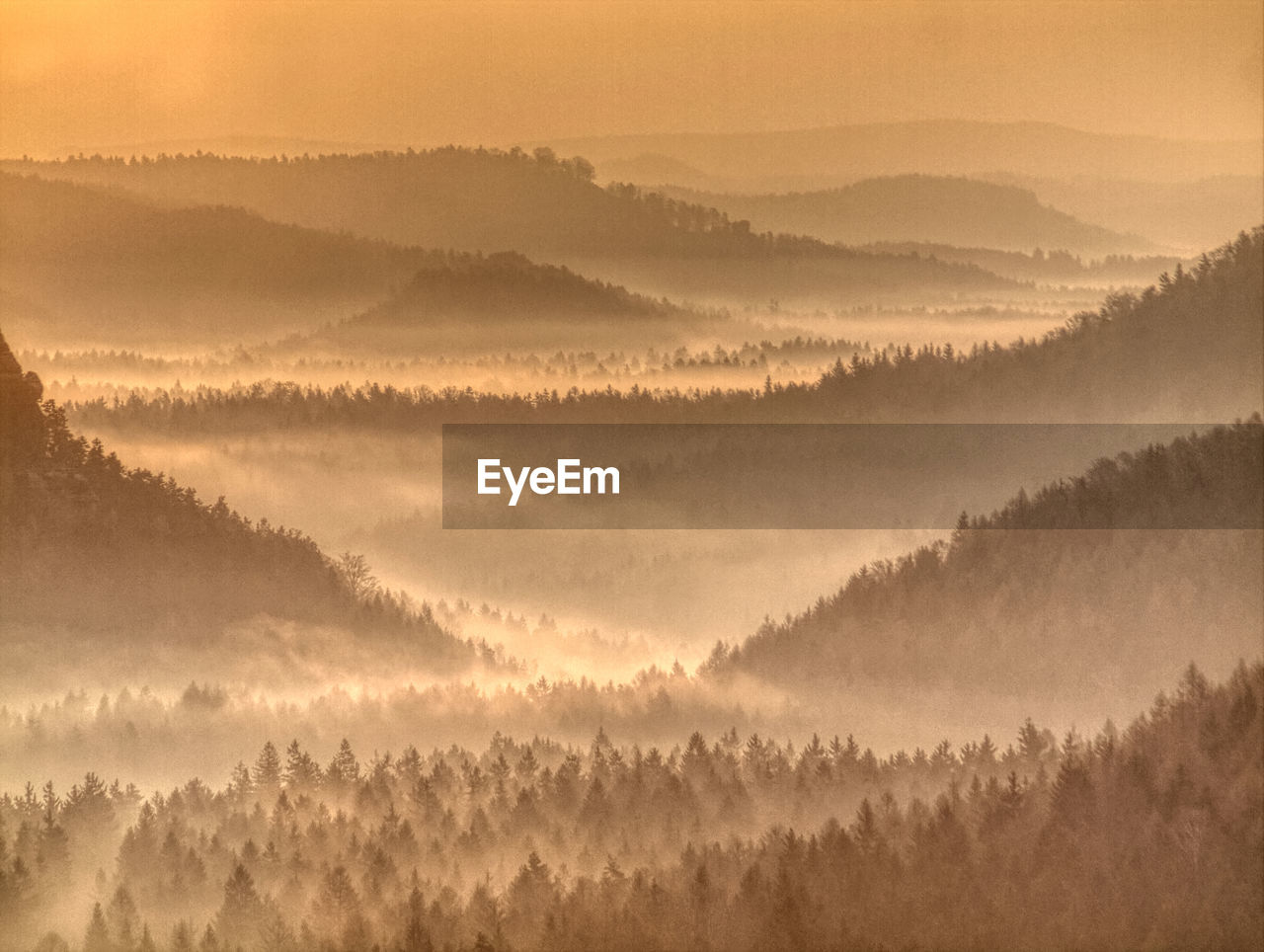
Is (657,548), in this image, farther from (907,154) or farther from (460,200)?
(907,154)

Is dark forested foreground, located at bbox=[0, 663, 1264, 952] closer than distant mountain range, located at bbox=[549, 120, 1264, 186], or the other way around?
dark forested foreground, located at bbox=[0, 663, 1264, 952]

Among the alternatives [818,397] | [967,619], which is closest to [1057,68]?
[818,397]

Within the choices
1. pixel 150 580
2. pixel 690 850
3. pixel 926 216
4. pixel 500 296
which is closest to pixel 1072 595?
pixel 926 216

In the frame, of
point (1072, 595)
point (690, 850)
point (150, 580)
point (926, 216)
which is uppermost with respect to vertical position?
point (926, 216)

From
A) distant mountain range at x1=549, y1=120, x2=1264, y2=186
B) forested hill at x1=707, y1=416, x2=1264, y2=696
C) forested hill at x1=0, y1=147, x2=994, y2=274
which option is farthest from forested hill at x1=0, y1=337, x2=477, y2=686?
distant mountain range at x1=549, y1=120, x2=1264, y2=186

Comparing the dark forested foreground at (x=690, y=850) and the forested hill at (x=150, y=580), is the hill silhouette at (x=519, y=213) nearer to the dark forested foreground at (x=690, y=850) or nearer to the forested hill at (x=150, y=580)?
the forested hill at (x=150, y=580)

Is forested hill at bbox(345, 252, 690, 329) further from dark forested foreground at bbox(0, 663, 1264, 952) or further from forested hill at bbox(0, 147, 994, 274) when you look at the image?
dark forested foreground at bbox(0, 663, 1264, 952)
